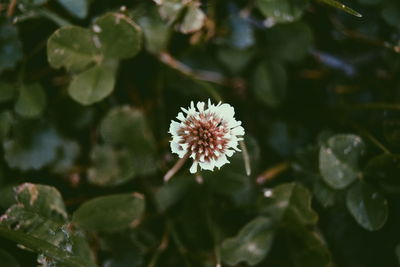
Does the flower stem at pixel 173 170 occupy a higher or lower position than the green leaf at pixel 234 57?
lower

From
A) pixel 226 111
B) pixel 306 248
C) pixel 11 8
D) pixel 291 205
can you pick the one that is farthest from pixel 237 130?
pixel 11 8

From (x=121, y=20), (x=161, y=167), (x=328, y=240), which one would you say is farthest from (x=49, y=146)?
(x=328, y=240)

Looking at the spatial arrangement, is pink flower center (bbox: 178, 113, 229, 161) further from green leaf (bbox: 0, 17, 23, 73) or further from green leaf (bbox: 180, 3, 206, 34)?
green leaf (bbox: 0, 17, 23, 73)

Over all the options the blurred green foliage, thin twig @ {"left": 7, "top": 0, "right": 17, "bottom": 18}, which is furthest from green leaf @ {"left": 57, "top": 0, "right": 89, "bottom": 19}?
thin twig @ {"left": 7, "top": 0, "right": 17, "bottom": 18}

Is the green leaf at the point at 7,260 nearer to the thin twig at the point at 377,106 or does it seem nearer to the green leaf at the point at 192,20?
the green leaf at the point at 192,20

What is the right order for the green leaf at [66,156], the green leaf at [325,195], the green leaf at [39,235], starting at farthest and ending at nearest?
the green leaf at [66,156]
the green leaf at [325,195]
the green leaf at [39,235]

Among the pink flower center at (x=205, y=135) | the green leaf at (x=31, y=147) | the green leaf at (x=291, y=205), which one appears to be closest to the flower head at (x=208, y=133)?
the pink flower center at (x=205, y=135)
